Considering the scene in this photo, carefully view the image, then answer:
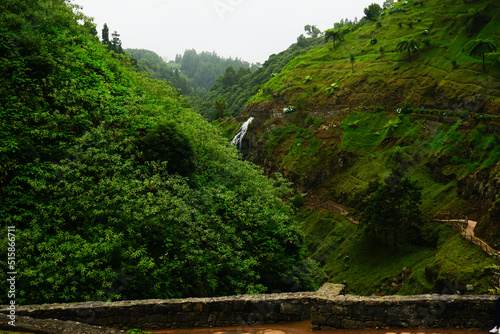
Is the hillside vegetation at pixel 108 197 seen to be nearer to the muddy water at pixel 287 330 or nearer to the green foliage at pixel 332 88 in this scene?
the muddy water at pixel 287 330

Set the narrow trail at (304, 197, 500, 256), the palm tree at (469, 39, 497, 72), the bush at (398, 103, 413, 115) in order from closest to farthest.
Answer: the narrow trail at (304, 197, 500, 256) < the palm tree at (469, 39, 497, 72) < the bush at (398, 103, 413, 115)

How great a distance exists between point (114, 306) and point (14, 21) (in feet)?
42.3

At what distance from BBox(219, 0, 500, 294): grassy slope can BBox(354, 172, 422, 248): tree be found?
1417mm

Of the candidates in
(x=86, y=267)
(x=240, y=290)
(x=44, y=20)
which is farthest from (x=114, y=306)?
(x=44, y=20)

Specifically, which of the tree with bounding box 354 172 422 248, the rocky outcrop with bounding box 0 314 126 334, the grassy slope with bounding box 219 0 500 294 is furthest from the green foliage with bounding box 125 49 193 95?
the rocky outcrop with bounding box 0 314 126 334

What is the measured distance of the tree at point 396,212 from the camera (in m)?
25.0

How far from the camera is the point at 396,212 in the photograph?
25172 mm

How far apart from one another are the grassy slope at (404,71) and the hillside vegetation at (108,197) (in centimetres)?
2941

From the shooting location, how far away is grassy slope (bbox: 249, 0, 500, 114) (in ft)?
119

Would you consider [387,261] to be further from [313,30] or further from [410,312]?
[313,30]

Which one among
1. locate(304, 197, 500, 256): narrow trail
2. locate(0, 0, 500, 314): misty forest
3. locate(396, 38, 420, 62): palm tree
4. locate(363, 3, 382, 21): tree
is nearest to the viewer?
locate(0, 0, 500, 314): misty forest

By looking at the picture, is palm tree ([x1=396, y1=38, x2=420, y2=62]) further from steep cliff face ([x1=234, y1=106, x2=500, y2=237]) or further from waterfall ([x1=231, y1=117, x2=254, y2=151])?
waterfall ([x1=231, y1=117, x2=254, y2=151])

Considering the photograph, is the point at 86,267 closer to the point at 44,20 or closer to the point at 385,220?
the point at 44,20

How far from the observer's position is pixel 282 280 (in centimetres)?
1196
